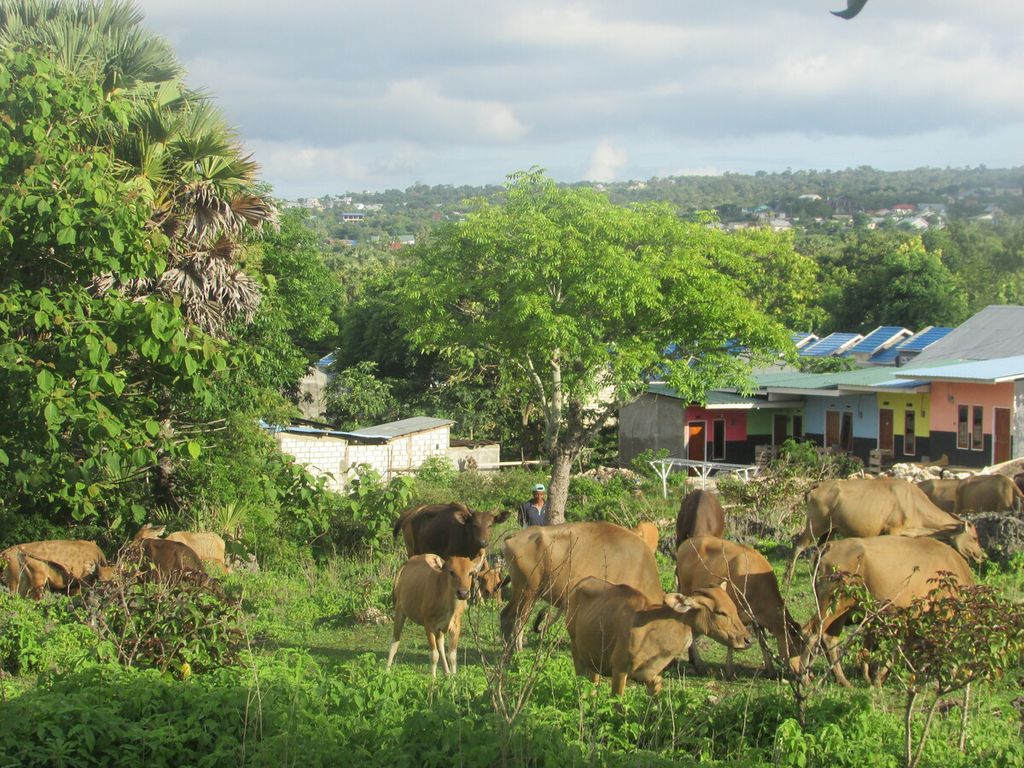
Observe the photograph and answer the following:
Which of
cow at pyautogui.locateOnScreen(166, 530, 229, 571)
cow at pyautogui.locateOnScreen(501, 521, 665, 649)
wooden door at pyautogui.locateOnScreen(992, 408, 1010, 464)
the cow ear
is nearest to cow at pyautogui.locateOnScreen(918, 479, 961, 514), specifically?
cow at pyautogui.locateOnScreen(501, 521, 665, 649)

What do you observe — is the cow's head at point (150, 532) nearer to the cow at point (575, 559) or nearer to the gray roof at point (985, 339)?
the cow at point (575, 559)

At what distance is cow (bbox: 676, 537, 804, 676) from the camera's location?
10.0 meters

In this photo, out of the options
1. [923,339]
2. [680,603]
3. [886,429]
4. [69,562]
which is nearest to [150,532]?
[69,562]

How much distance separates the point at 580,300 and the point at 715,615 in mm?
16043

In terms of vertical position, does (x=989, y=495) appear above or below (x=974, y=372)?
below

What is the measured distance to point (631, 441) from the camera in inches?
1529

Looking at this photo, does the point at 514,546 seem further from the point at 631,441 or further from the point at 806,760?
the point at 631,441

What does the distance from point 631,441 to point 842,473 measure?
1053 cm

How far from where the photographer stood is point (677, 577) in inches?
474

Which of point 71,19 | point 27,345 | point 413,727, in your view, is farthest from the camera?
point 71,19

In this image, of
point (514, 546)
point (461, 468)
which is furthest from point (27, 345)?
point (461, 468)

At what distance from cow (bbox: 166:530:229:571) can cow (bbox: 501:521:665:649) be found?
20.4 ft

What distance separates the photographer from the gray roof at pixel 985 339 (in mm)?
38469

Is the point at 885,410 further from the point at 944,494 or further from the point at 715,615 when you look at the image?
the point at 715,615
